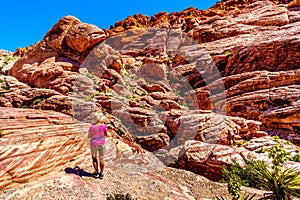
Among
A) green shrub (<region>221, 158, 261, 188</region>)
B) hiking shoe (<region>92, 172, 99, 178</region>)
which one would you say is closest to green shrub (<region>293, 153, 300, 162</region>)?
green shrub (<region>221, 158, 261, 188</region>)

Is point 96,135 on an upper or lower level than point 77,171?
upper

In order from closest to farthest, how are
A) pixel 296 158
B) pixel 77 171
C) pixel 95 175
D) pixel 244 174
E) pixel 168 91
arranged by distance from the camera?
pixel 95 175 < pixel 77 171 < pixel 244 174 < pixel 296 158 < pixel 168 91

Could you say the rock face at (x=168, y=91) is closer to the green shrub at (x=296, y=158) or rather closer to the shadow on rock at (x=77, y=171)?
the shadow on rock at (x=77, y=171)

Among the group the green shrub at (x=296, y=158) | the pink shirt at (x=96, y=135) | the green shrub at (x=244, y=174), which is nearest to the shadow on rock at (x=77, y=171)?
the pink shirt at (x=96, y=135)

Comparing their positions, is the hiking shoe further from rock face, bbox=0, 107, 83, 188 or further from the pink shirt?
rock face, bbox=0, 107, 83, 188

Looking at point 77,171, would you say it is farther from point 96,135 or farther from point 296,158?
point 296,158

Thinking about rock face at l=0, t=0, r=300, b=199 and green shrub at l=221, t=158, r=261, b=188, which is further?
rock face at l=0, t=0, r=300, b=199

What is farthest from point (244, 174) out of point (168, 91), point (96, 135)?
point (168, 91)

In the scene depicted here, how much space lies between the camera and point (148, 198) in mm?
8461

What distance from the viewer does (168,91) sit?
29109 millimetres

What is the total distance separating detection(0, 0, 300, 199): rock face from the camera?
13.1m

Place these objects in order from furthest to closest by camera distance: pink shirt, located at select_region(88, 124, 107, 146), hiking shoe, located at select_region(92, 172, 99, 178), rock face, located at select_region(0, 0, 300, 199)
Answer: rock face, located at select_region(0, 0, 300, 199), hiking shoe, located at select_region(92, 172, 99, 178), pink shirt, located at select_region(88, 124, 107, 146)

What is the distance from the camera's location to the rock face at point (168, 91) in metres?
13.1

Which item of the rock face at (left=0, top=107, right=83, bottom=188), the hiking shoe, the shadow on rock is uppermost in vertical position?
the rock face at (left=0, top=107, right=83, bottom=188)
